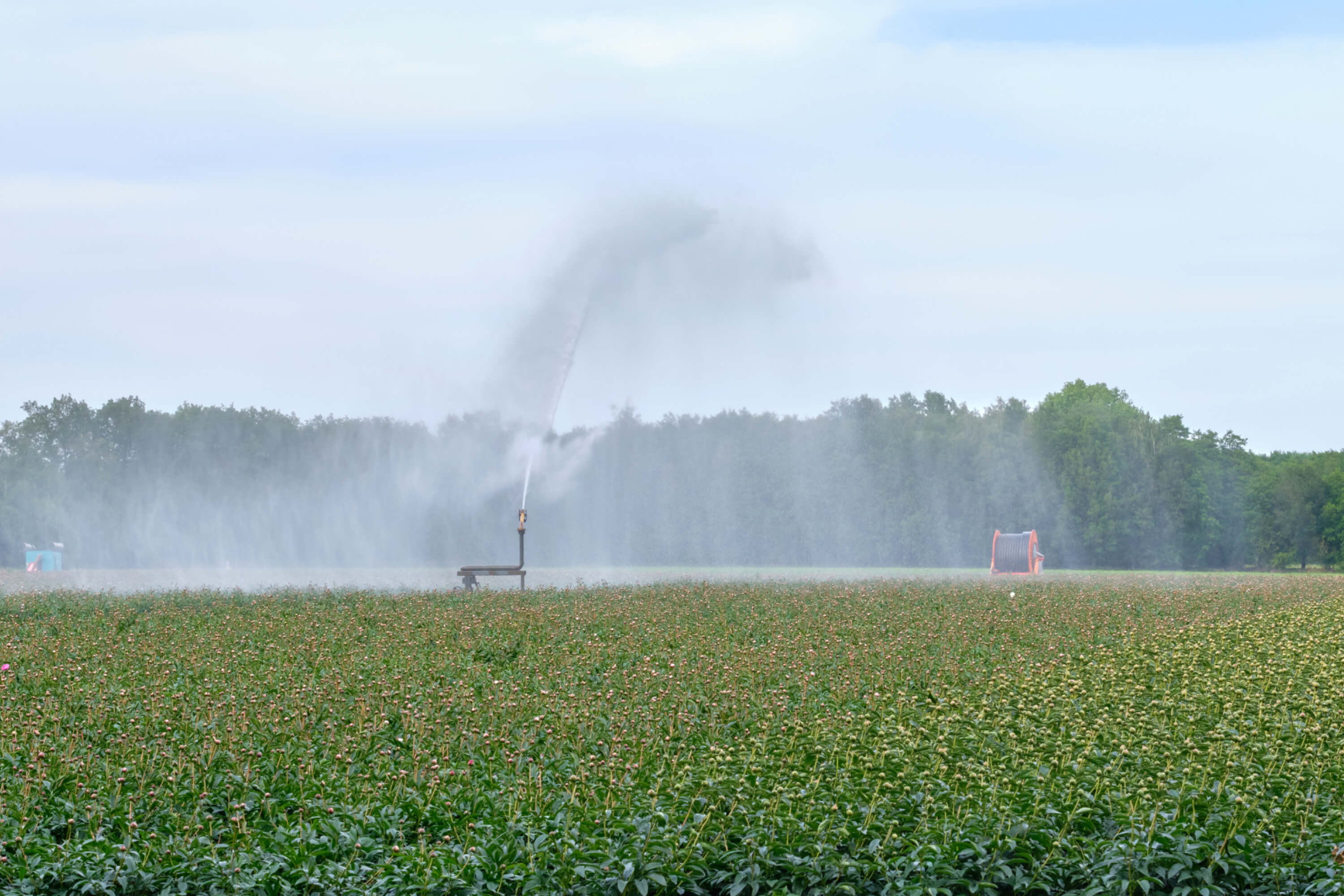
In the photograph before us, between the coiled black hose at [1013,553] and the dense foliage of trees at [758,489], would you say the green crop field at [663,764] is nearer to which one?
the coiled black hose at [1013,553]

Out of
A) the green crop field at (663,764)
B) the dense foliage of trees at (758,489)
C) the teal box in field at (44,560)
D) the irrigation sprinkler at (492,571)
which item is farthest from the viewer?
the dense foliage of trees at (758,489)

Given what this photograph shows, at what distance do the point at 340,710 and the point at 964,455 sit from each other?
180 ft

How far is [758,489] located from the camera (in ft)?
196

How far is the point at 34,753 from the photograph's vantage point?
23.4 feet

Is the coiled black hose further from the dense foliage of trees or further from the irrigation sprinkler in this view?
the irrigation sprinkler

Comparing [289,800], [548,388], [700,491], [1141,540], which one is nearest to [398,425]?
[548,388]

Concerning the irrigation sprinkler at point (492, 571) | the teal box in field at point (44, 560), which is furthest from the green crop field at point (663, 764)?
the teal box in field at point (44, 560)

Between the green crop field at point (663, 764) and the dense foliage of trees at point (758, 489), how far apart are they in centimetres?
2886

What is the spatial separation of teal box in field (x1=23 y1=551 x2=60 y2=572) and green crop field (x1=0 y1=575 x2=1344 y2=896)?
94.1ft

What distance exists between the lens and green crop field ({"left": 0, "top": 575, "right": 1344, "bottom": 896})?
5785mm

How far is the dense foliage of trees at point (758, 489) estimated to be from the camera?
147 feet

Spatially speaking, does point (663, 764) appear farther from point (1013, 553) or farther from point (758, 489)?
point (758, 489)

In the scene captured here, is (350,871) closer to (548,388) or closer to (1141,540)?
(548,388)

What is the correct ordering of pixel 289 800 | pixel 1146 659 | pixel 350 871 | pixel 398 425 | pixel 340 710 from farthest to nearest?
1. pixel 398 425
2. pixel 1146 659
3. pixel 340 710
4. pixel 289 800
5. pixel 350 871
